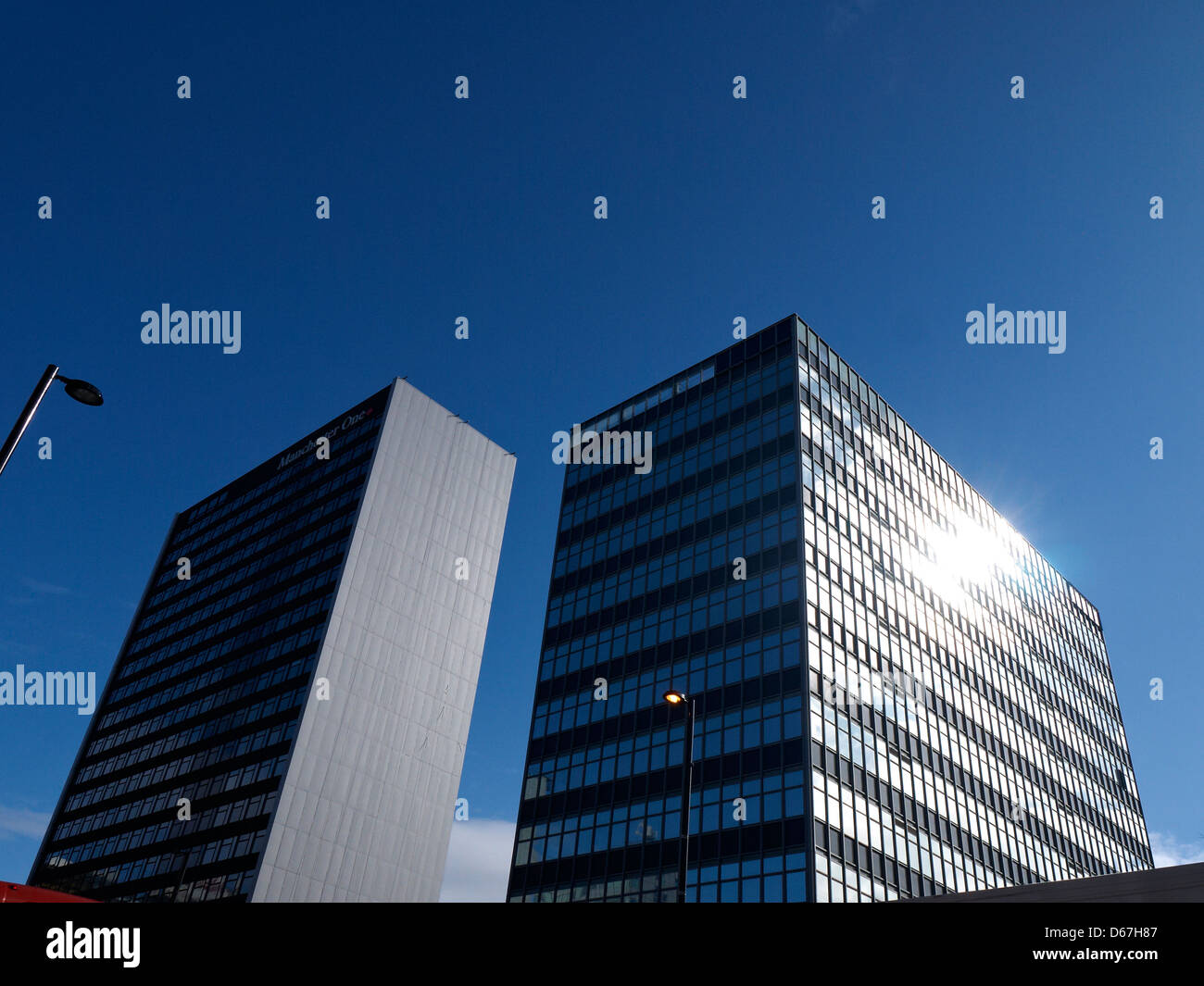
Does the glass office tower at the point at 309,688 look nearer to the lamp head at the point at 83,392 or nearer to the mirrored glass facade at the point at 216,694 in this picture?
the mirrored glass facade at the point at 216,694

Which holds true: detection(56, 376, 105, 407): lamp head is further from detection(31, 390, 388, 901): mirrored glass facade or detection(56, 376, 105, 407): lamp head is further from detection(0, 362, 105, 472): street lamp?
detection(31, 390, 388, 901): mirrored glass facade

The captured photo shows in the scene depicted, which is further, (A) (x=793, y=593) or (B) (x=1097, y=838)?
(B) (x=1097, y=838)

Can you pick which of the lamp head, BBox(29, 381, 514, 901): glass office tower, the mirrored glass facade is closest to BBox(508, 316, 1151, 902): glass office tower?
BBox(29, 381, 514, 901): glass office tower

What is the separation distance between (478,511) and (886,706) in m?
56.0

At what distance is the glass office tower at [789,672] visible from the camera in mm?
55188

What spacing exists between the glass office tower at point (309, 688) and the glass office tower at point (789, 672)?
73.5ft

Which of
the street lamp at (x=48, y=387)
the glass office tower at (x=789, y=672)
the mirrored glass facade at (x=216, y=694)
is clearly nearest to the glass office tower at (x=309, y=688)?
the mirrored glass facade at (x=216, y=694)

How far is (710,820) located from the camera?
5522 centimetres

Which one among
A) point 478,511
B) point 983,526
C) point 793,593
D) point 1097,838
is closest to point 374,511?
point 478,511

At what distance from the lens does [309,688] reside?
3263 inches

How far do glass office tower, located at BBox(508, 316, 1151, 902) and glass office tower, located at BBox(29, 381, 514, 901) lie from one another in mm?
22402

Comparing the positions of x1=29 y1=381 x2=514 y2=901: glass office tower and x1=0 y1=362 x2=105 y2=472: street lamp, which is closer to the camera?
x1=0 y1=362 x2=105 y2=472: street lamp

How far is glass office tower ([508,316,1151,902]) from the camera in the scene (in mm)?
55188
